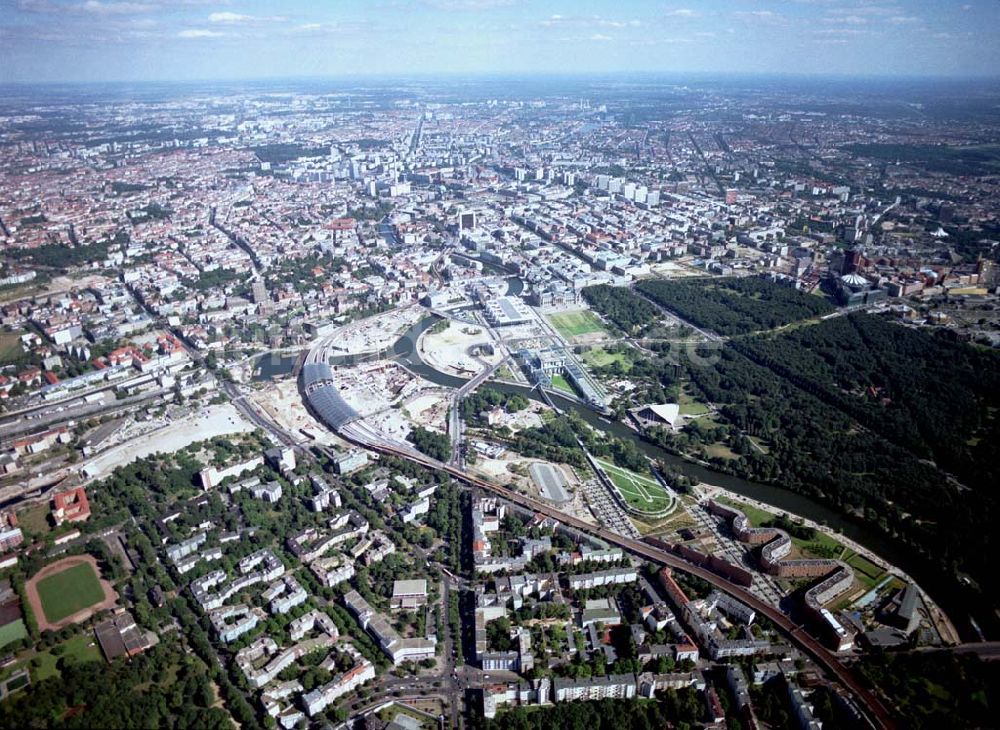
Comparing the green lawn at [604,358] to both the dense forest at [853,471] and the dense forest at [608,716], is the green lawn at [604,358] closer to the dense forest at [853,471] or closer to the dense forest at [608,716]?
the dense forest at [853,471]

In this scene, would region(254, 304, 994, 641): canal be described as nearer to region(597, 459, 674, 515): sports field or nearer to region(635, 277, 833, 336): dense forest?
region(597, 459, 674, 515): sports field

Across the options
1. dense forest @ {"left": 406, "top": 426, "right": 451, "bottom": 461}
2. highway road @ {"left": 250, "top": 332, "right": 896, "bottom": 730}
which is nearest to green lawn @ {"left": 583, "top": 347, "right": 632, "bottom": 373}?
dense forest @ {"left": 406, "top": 426, "right": 451, "bottom": 461}

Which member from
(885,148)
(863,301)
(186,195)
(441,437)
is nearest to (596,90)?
(885,148)

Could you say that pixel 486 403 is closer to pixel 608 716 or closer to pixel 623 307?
pixel 623 307

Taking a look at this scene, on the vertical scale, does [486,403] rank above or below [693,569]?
above

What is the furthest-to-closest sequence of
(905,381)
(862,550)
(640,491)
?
(905,381) → (640,491) → (862,550)

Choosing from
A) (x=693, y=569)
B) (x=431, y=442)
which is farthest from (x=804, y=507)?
(x=431, y=442)
